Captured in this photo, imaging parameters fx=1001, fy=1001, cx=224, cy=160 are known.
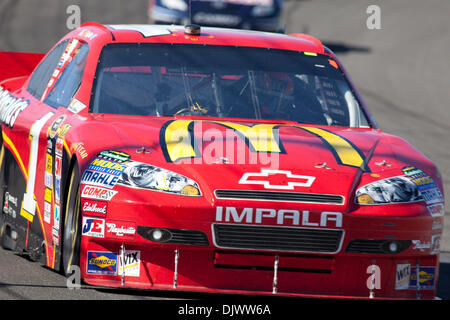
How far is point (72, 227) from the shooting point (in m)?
5.11

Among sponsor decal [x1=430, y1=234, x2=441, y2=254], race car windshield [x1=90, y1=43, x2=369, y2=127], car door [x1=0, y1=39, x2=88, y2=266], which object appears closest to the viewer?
sponsor decal [x1=430, y1=234, x2=441, y2=254]

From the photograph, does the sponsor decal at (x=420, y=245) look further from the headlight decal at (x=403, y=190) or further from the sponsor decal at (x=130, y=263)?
the sponsor decal at (x=130, y=263)

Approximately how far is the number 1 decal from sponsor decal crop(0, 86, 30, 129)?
0.50 meters

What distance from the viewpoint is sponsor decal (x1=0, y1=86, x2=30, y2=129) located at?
6.49 meters

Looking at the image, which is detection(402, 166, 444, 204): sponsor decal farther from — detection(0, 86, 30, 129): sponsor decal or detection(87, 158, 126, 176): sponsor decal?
detection(0, 86, 30, 129): sponsor decal

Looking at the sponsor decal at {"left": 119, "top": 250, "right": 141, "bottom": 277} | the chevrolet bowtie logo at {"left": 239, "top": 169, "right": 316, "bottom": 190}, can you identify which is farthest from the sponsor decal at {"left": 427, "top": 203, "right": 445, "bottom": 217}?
the sponsor decal at {"left": 119, "top": 250, "right": 141, "bottom": 277}

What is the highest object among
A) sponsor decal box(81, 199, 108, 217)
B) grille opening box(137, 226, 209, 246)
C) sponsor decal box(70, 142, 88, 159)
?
sponsor decal box(70, 142, 88, 159)

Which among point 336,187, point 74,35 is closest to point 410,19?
point 74,35

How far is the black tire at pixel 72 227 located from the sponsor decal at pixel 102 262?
0.11 meters

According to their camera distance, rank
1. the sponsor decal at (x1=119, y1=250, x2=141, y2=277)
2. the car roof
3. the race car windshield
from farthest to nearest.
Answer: the car roof → the race car windshield → the sponsor decal at (x1=119, y1=250, x2=141, y2=277)

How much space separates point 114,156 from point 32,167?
120 centimetres

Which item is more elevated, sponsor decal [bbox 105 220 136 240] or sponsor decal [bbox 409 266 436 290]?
sponsor decal [bbox 105 220 136 240]
